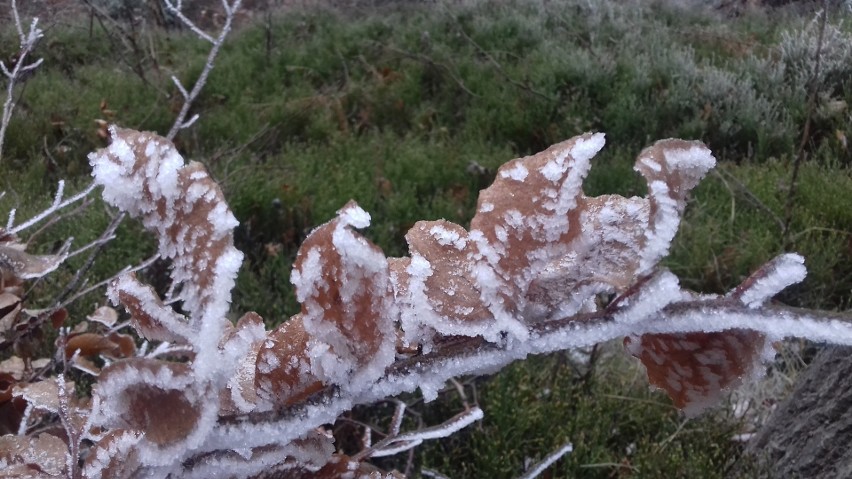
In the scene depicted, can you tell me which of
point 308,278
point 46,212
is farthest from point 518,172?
point 46,212

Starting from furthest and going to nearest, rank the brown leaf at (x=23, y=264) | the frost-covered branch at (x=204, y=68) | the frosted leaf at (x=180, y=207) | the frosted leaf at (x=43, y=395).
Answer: the frost-covered branch at (x=204, y=68)
the brown leaf at (x=23, y=264)
the frosted leaf at (x=43, y=395)
the frosted leaf at (x=180, y=207)

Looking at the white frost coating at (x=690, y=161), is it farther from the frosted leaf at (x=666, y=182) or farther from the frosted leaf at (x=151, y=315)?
the frosted leaf at (x=151, y=315)

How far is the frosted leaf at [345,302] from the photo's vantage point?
351 mm

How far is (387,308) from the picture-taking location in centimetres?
38

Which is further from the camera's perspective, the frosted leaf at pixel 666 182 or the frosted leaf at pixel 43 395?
the frosted leaf at pixel 43 395

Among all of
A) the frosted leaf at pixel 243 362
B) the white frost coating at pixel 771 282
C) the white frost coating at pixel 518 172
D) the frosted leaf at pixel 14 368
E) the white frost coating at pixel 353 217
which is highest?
the white frost coating at pixel 518 172

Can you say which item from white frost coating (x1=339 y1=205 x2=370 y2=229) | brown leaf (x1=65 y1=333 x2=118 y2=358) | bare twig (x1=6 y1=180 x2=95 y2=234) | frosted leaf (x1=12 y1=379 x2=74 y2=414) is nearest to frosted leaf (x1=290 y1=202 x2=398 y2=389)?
white frost coating (x1=339 y1=205 x2=370 y2=229)

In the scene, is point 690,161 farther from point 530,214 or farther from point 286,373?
point 286,373

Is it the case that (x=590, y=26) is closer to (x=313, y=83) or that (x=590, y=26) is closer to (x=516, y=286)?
(x=313, y=83)

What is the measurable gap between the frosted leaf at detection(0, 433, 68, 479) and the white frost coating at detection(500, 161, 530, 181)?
1.13 feet

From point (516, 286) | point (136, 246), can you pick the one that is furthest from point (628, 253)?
point (136, 246)

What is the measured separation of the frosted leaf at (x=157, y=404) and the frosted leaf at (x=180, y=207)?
0.03 meters

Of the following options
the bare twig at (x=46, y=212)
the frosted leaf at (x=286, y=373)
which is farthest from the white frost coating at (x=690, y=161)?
the bare twig at (x=46, y=212)

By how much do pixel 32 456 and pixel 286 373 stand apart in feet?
0.80
